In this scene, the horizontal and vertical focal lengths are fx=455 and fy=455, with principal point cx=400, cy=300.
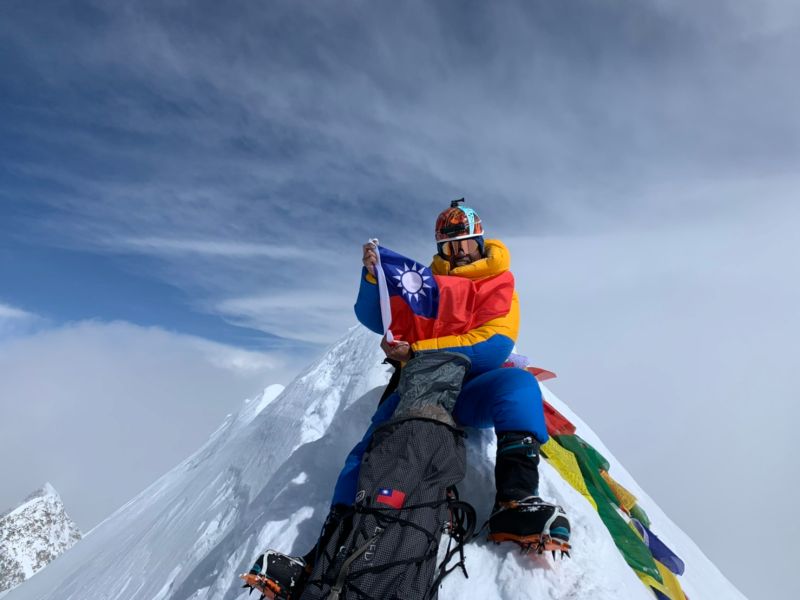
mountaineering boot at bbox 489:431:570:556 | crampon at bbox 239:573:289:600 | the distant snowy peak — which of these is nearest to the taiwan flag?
mountaineering boot at bbox 489:431:570:556

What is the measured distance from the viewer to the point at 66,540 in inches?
7077

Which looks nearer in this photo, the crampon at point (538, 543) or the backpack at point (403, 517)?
the backpack at point (403, 517)

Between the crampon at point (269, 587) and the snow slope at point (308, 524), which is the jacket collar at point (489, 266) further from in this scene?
the crampon at point (269, 587)

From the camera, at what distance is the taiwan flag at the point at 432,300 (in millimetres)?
4305

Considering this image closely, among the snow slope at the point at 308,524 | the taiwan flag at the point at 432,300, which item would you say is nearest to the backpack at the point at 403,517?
the snow slope at the point at 308,524

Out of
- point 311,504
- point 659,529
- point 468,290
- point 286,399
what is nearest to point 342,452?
point 311,504

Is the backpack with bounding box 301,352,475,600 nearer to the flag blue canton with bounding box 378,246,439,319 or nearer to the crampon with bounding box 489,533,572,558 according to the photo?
the crampon with bounding box 489,533,572,558

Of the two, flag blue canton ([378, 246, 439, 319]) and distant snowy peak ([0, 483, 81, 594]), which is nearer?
flag blue canton ([378, 246, 439, 319])

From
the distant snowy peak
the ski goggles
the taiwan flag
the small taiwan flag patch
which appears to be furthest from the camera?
the distant snowy peak

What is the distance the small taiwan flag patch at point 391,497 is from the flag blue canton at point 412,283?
2013 millimetres

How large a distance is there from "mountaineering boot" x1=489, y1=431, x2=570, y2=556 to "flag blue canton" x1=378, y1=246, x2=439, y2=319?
1578 mm

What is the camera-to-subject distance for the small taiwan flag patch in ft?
8.75

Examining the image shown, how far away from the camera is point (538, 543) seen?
8.62ft

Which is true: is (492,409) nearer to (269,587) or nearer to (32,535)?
(269,587)
